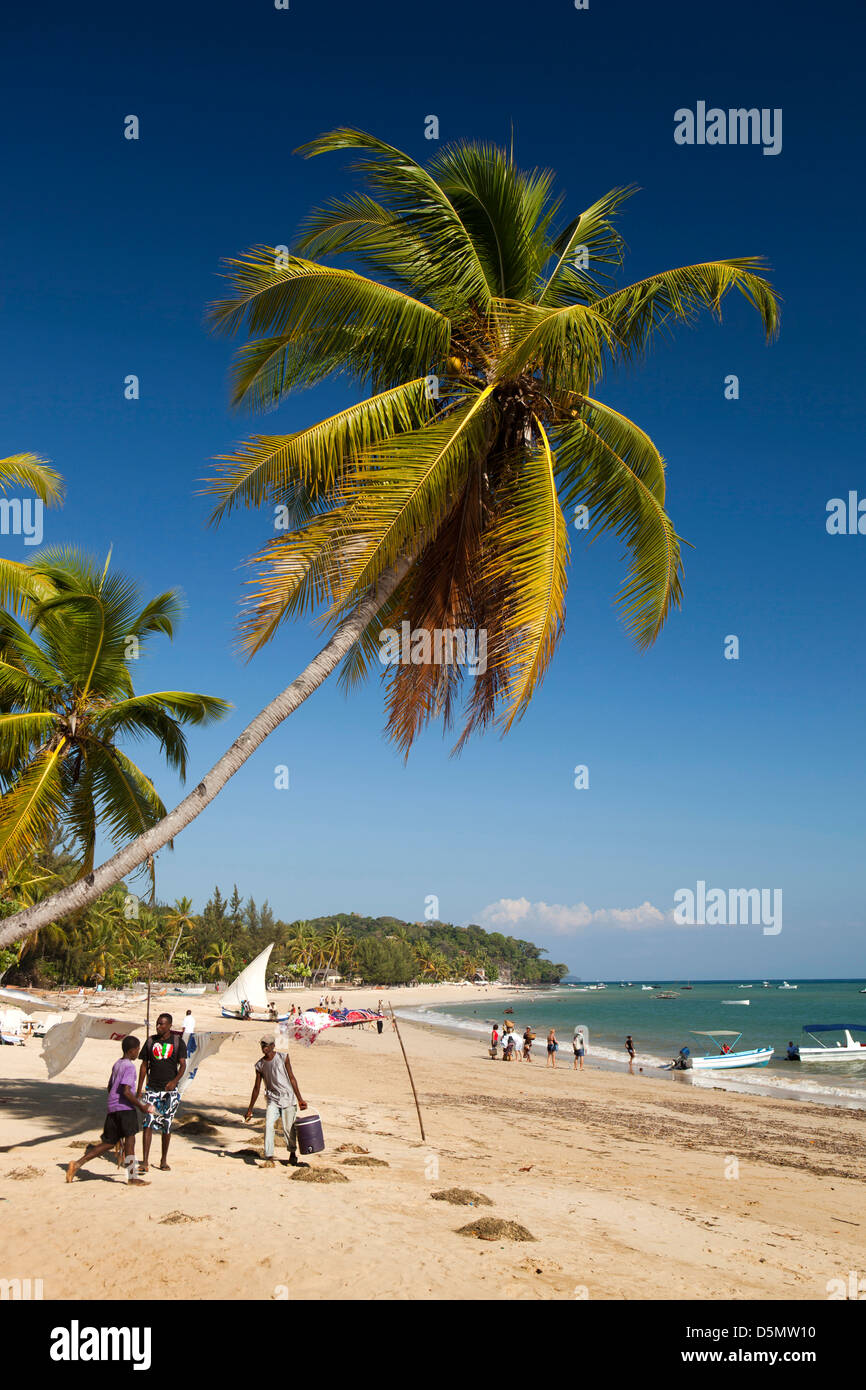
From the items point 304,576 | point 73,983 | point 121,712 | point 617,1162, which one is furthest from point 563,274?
point 73,983

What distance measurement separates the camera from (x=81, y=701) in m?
9.71

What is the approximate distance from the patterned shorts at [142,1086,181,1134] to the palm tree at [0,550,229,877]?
2811mm

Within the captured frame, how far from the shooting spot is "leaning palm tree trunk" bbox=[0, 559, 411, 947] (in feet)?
19.2

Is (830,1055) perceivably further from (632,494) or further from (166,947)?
(166,947)

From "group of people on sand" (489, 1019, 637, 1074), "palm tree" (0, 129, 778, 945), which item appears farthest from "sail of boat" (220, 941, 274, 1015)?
"group of people on sand" (489, 1019, 637, 1074)

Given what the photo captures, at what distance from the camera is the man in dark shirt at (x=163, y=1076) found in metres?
8.46

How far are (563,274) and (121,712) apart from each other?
714 cm

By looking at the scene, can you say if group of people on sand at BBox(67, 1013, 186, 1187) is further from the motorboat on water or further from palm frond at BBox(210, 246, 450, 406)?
the motorboat on water

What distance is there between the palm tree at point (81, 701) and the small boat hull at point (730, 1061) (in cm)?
2765

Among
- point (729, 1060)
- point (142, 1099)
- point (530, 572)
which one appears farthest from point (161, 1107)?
point (729, 1060)

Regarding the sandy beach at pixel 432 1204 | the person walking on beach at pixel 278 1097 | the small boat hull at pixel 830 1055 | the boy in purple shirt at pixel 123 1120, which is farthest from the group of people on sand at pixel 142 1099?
the small boat hull at pixel 830 1055

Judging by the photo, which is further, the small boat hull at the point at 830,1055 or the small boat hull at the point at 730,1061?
the small boat hull at the point at 830,1055

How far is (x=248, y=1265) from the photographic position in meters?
5.74

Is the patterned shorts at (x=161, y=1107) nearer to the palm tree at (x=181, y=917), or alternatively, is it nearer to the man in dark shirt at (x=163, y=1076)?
the man in dark shirt at (x=163, y=1076)
